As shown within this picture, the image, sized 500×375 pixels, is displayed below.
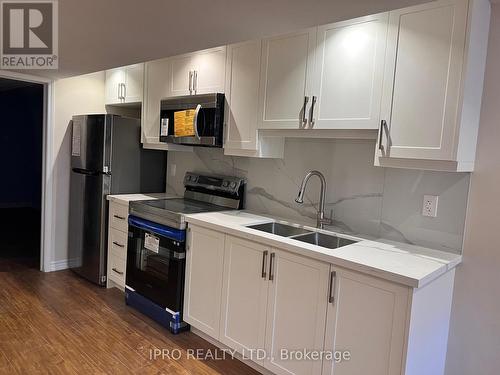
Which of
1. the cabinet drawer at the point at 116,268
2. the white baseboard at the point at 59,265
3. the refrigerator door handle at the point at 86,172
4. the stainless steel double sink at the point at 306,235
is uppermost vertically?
the refrigerator door handle at the point at 86,172

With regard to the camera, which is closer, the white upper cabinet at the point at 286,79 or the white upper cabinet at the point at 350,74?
the white upper cabinet at the point at 350,74

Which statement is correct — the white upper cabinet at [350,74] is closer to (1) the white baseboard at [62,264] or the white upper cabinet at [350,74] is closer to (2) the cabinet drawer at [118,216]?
(2) the cabinet drawer at [118,216]

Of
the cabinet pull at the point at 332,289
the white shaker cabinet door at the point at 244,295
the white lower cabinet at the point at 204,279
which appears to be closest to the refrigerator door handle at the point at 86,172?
the white lower cabinet at the point at 204,279

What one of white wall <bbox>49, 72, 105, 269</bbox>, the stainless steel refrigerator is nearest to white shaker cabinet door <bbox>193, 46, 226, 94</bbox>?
the stainless steel refrigerator

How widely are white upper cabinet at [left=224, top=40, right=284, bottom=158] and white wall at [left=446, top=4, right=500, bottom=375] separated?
1309 mm

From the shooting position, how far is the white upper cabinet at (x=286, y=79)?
2.32 meters

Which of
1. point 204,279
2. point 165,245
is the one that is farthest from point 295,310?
point 165,245

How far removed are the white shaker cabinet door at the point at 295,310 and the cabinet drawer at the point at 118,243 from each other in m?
1.68

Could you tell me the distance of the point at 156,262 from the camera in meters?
2.90

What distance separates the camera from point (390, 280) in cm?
167

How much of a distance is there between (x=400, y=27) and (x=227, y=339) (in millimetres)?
2079

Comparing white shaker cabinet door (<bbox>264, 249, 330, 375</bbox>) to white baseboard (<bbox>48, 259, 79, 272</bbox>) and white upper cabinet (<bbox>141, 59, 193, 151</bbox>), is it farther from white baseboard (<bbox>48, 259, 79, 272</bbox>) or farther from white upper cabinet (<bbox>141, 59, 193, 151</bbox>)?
white baseboard (<bbox>48, 259, 79, 272</bbox>)

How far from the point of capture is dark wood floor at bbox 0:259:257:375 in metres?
2.32

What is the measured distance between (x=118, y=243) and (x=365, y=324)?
2.38 m
